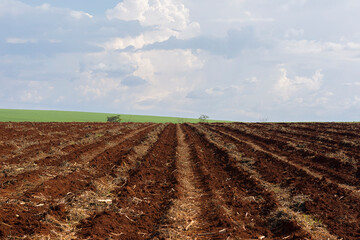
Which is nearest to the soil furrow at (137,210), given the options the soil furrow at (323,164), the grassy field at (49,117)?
the soil furrow at (323,164)

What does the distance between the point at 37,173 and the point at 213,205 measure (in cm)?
779

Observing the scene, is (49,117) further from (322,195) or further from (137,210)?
(322,195)

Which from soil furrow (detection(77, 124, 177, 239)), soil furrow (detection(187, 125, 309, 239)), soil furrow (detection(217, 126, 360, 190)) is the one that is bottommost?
soil furrow (detection(77, 124, 177, 239))

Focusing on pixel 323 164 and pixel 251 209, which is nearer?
pixel 251 209

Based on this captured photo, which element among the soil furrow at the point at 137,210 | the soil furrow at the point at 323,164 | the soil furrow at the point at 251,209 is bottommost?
the soil furrow at the point at 137,210

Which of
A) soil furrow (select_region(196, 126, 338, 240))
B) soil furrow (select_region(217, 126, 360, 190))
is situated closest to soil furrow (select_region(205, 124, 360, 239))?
soil furrow (select_region(196, 126, 338, 240))

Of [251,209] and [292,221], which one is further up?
[292,221]

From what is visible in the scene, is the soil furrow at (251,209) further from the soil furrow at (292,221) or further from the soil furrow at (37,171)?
the soil furrow at (37,171)

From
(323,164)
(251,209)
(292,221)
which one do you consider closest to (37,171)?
(251,209)

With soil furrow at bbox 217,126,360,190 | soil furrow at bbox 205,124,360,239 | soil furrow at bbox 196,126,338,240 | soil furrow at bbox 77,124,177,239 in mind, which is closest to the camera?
soil furrow at bbox 77,124,177,239

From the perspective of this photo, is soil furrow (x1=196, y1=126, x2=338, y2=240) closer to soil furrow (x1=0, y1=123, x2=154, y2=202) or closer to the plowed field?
the plowed field

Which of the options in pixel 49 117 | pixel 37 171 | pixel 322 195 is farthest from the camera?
pixel 49 117

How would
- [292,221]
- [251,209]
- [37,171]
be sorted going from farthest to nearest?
[37,171], [251,209], [292,221]

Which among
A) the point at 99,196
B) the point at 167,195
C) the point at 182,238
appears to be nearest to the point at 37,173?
the point at 99,196
